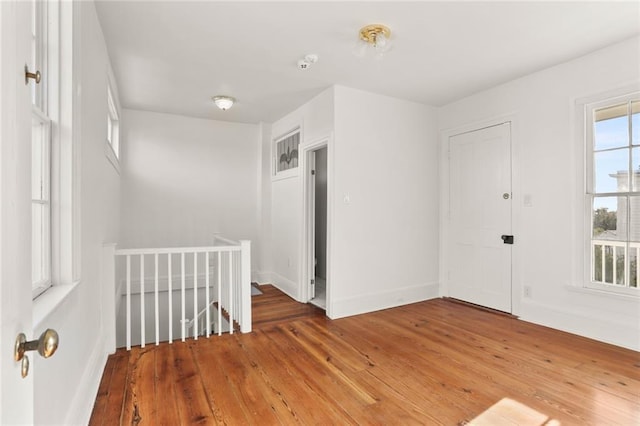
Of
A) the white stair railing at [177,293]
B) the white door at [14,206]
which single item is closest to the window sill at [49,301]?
the white door at [14,206]

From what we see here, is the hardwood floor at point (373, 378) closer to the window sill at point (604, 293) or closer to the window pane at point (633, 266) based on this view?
the window sill at point (604, 293)

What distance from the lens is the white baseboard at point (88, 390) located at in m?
1.62

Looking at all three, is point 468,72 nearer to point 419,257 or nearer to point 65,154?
point 419,257

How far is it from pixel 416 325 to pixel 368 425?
5.62 feet

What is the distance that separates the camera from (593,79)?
291cm

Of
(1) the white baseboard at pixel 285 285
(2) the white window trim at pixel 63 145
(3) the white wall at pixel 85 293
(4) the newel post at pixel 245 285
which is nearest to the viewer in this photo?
(3) the white wall at pixel 85 293

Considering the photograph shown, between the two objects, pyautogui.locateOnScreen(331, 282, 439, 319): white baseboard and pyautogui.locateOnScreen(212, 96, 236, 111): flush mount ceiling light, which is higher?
pyautogui.locateOnScreen(212, 96, 236, 111): flush mount ceiling light

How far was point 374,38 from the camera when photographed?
2.53 metres

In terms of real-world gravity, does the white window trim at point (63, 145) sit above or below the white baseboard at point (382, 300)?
above

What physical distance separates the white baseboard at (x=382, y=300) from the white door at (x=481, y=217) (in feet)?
1.14

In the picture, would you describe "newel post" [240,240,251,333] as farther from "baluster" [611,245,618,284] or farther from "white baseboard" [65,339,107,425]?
"baluster" [611,245,618,284]

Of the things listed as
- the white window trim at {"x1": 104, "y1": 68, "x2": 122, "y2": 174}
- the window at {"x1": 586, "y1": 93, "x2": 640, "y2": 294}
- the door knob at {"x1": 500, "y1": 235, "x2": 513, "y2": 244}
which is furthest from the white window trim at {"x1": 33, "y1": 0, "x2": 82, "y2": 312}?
the window at {"x1": 586, "y1": 93, "x2": 640, "y2": 294}

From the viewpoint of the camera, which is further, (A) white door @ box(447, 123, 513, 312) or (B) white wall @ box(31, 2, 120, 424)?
(A) white door @ box(447, 123, 513, 312)

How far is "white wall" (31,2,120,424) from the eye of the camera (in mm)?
1342
